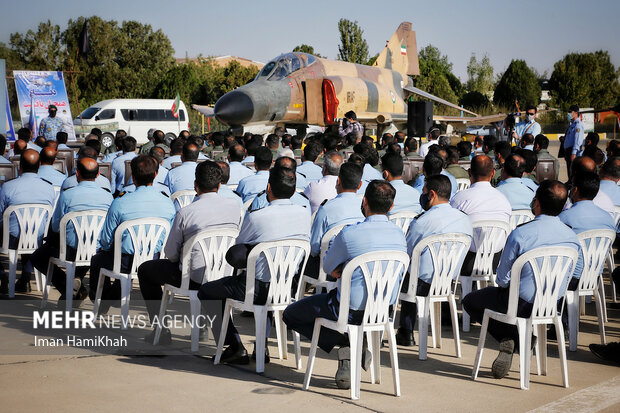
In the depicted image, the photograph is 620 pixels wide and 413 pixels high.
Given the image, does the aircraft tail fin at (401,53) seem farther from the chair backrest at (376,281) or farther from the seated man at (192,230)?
the chair backrest at (376,281)

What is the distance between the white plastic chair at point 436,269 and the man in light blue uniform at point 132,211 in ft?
7.56

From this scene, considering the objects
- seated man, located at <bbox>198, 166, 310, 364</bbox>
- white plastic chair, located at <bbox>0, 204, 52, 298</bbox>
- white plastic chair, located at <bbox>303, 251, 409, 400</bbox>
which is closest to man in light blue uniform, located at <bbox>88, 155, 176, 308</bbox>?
seated man, located at <bbox>198, 166, 310, 364</bbox>

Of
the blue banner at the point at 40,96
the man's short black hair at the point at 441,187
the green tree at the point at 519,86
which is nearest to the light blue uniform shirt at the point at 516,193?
the man's short black hair at the point at 441,187

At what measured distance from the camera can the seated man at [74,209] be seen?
709cm

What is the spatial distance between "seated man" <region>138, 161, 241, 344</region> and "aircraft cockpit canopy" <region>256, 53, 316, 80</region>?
1560 centimetres

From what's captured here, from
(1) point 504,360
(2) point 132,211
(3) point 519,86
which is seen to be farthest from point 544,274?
(3) point 519,86

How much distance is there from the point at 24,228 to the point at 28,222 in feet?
0.24

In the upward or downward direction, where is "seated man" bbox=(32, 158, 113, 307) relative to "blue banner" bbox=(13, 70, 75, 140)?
downward

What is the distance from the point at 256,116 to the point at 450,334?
14.1 m

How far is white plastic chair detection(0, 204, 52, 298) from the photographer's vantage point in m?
7.50

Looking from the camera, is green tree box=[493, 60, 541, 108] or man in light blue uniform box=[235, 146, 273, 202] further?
green tree box=[493, 60, 541, 108]

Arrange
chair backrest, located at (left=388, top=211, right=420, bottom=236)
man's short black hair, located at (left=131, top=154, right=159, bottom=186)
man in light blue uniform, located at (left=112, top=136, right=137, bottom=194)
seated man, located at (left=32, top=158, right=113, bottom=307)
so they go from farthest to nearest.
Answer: man in light blue uniform, located at (left=112, top=136, right=137, bottom=194) < chair backrest, located at (left=388, top=211, right=420, bottom=236) < seated man, located at (left=32, top=158, right=113, bottom=307) < man's short black hair, located at (left=131, top=154, right=159, bottom=186)

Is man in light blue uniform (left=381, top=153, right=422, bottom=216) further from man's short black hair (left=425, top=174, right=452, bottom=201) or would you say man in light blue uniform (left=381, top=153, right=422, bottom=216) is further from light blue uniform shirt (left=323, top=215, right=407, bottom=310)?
light blue uniform shirt (left=323, top=215, right=407, bottom=310)

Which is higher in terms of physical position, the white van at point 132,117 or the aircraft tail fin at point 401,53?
the aircraft tail fin at point 401,53
